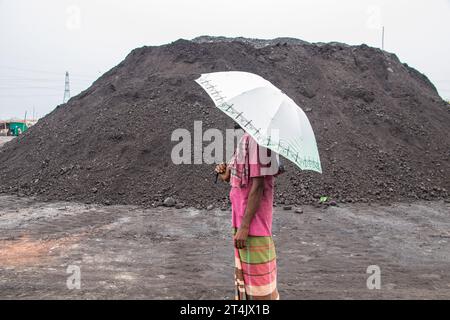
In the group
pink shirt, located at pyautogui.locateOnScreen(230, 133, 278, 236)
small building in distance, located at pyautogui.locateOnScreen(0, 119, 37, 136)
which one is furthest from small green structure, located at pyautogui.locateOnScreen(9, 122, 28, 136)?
pink shirt, located at pyautogui.locateOnScreen(230, 133, 278, 236)

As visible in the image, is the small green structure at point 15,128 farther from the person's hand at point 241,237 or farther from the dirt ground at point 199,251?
the person's hand at point 241,237

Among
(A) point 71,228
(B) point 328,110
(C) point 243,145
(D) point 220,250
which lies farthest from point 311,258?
(B) point 328,110

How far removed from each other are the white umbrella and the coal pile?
532 centimetres

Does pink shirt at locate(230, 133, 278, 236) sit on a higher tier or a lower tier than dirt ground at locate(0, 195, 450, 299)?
higher

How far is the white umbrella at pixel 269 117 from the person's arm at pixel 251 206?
288 mm

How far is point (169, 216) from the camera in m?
6.82

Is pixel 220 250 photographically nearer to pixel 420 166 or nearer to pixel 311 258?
pixel 311 258

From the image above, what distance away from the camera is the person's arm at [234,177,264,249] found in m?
2.28

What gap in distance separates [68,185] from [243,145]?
694 centimetres

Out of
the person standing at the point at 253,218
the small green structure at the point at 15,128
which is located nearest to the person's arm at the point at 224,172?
the person standing at the point at 253,218

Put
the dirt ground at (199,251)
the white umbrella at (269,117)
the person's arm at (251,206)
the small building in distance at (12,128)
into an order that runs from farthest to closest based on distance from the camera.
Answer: the small building in distance at (12,128) < the dirt ground at (199,251) < the person's arm at (251,206) < the white umbrella at (269,117)

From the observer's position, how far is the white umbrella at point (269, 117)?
6.86ft

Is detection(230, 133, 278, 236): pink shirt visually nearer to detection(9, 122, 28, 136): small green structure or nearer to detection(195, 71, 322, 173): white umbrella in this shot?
detection(195, 71, 322, 173): white umbrella

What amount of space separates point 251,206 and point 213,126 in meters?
7.29
